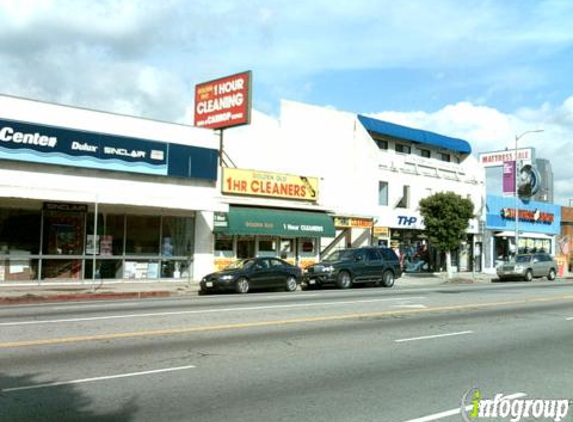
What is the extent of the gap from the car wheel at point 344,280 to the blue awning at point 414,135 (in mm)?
14064

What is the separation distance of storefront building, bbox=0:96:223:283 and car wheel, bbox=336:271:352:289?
234 inches

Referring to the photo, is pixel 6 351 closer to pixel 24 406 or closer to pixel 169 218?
pixel 24 406

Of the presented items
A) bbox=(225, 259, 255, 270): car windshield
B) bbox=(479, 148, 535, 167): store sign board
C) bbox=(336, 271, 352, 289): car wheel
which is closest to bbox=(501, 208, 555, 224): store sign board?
bbox=(479, 148, 535, 167): store sign board

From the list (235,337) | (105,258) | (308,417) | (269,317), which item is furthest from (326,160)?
(308,417)

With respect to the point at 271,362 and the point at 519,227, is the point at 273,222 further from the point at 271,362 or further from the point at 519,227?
the point at 519,227

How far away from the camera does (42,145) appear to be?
23078 mm

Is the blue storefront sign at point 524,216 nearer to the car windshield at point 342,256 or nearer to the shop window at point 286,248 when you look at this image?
the shop window at point 286,248

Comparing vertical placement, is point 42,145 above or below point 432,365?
above

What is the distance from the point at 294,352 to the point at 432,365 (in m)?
2.11

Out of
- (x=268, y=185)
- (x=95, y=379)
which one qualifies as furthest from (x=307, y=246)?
(x=95, y=379)

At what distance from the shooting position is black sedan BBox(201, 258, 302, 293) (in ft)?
74.8

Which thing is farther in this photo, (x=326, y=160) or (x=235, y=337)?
(x=326, y=160)

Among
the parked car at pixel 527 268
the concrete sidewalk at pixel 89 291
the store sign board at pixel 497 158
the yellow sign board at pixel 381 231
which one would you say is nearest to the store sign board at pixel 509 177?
the store sign board at pixel 497 158

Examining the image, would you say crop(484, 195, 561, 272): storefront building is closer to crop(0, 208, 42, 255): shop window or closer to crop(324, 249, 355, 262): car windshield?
crop(324, 249, 355, 262): car windshield
